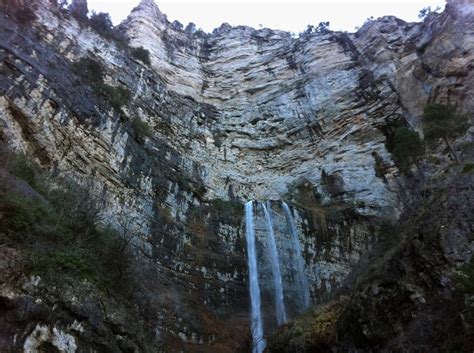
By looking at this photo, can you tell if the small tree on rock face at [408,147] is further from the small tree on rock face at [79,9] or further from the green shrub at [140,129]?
the small tree on rock face at [79,9]

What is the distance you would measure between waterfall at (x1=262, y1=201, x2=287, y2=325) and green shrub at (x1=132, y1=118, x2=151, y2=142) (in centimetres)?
719

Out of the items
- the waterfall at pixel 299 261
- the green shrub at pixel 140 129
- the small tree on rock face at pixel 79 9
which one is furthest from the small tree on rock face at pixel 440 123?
the small tree on rock face at pixel 79 9

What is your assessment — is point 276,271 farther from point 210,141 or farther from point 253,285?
point 210,141

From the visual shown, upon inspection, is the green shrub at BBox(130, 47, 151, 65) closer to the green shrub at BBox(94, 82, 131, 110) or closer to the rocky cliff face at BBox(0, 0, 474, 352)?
the rocky cliff face at BBox(0, 0, 474, 352)

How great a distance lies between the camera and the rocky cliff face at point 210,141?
49.3 ft

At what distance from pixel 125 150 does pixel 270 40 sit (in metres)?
24.4

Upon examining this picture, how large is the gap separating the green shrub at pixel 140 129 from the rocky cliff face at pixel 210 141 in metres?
0.23

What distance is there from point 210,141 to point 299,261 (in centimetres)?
1047

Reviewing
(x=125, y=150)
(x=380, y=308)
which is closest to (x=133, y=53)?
(x=125, y=150)

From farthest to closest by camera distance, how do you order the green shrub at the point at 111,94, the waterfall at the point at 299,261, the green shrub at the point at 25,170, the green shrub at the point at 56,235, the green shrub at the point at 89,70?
1. the green shrub at the point at 89,70
2. the green shrub at the point at 111,94
3. the waterfall at the point at 299,261
4. the green shrub at the point at 25,170
5. the green shrub at the point at 56,235

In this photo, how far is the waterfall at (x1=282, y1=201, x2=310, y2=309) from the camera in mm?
18938

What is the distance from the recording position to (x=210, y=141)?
26.9m

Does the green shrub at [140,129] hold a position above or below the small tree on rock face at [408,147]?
above

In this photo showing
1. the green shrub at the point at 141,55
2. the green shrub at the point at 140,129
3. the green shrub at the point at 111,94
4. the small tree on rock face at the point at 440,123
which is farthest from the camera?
the green shrub at the point at 141,55
